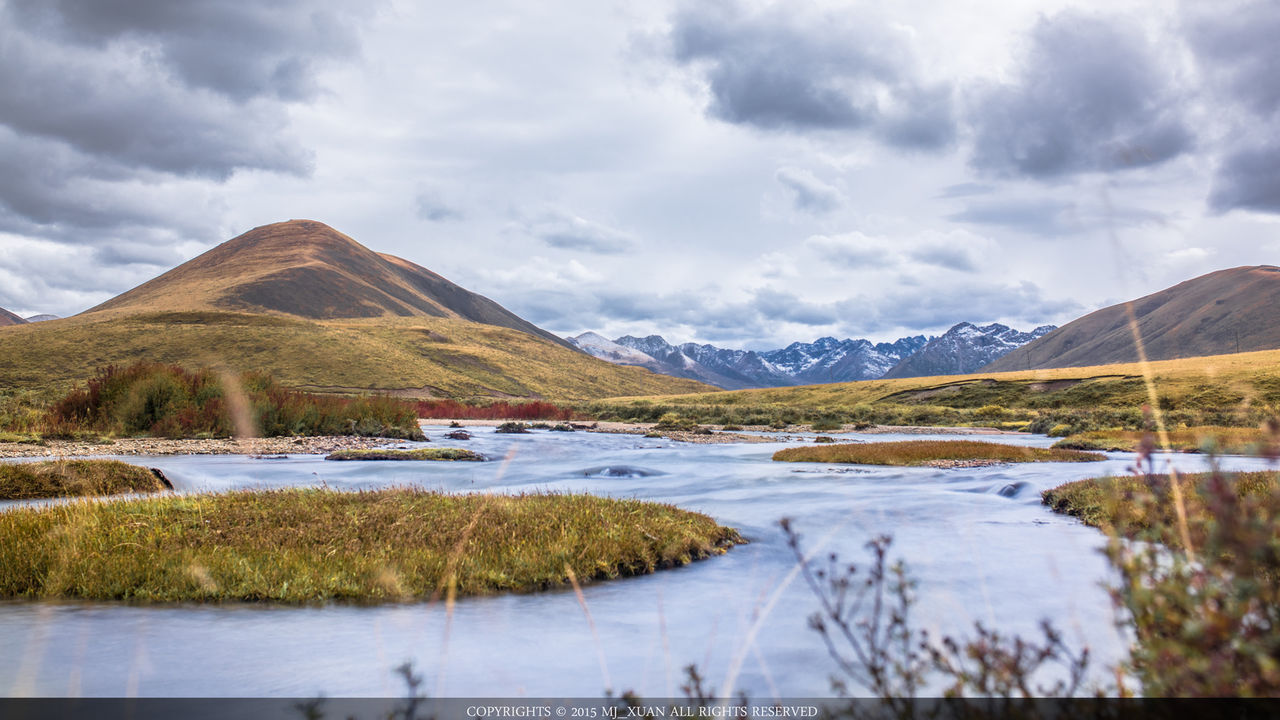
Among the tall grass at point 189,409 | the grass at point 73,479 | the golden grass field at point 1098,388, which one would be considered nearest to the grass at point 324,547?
the grass at point 73,479

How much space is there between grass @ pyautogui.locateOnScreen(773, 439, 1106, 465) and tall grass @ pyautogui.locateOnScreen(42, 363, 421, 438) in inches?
921

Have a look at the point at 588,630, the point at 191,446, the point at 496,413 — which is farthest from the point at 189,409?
the point at 496,413

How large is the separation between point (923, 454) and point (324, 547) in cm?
2716

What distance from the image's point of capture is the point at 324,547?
1093 centimetres

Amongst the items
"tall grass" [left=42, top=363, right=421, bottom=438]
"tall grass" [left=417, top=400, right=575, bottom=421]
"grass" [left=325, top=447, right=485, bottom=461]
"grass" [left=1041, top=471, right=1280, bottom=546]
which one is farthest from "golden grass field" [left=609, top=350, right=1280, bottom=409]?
"tall grass" [left=42, top=363, right=421, bottom=438]

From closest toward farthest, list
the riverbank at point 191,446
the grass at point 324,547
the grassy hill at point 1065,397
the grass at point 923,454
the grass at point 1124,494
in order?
the grass at point 324,547, the grass at point 1124,494, the riverbank at point 191,446, the grass at point 923,454, the grassy hill at point 1065,397

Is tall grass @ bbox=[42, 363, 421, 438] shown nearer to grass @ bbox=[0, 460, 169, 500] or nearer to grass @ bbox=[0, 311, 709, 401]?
grass @ bbox=[0, 460, 169, 500]

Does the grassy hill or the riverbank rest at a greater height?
the riverbank

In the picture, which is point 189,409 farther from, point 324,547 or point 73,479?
point 324,547

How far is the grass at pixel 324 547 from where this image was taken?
9.62 metres

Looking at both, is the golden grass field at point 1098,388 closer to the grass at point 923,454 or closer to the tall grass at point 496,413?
the tall grass at point 496,413

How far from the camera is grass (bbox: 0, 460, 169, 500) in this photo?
17781 millimetres

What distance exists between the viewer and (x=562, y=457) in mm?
36781

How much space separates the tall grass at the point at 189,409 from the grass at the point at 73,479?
49.1ft
